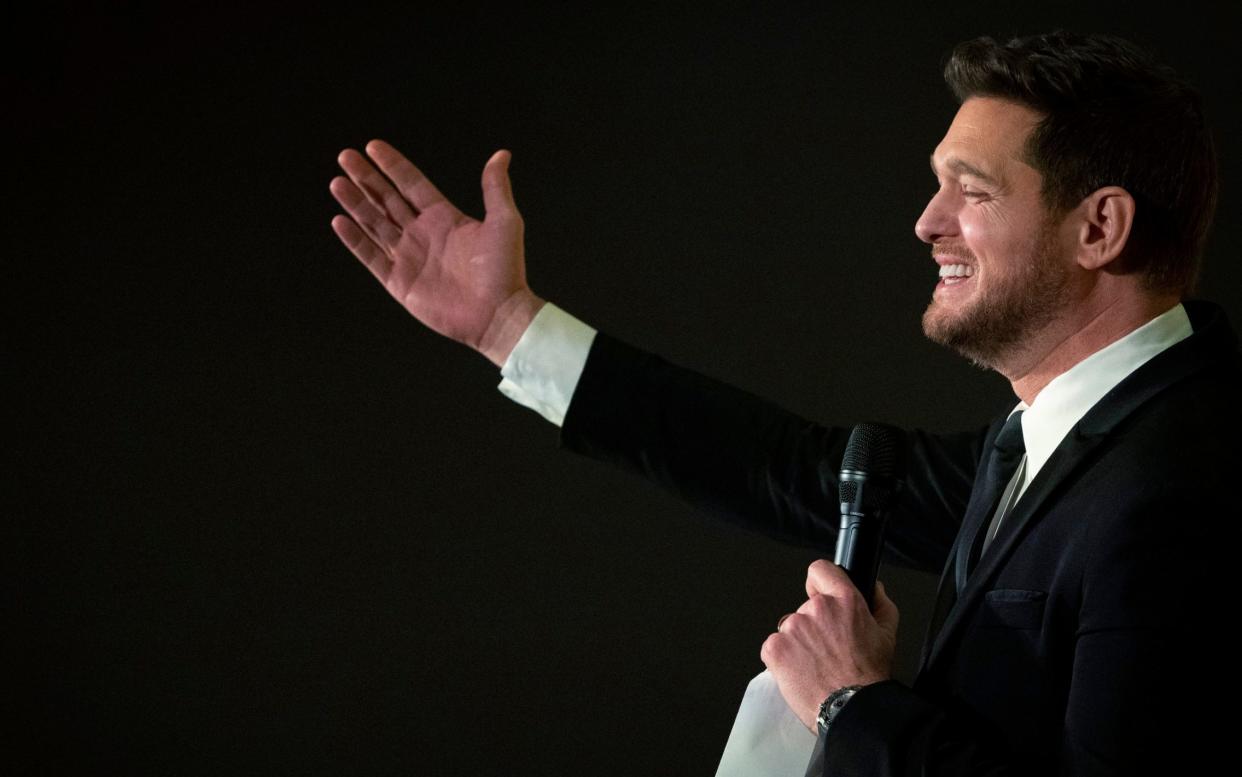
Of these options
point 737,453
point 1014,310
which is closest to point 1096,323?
point 1014,310

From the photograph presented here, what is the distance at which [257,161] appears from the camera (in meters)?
2.90

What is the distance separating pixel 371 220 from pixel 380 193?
4 cm

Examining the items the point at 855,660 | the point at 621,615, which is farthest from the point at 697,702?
the point at 855,660

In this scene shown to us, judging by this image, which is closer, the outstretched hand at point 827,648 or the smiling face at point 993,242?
the outstretched hand at point 827,648

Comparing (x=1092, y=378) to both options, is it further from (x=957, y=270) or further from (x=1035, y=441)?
(x=957, y=270)

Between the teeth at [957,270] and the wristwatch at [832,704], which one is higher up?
the teeth at [957,270]

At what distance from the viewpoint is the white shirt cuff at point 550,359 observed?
68.9 inches

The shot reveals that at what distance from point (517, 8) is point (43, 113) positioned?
102cm

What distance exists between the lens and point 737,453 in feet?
5.97

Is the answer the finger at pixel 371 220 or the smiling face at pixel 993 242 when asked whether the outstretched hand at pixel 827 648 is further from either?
the finger at pixel 371 220

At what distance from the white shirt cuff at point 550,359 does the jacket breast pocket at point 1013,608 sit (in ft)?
2.22

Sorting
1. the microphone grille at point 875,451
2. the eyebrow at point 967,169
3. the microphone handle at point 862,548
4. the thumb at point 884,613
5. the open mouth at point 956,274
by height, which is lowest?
the thumb at point 884,613

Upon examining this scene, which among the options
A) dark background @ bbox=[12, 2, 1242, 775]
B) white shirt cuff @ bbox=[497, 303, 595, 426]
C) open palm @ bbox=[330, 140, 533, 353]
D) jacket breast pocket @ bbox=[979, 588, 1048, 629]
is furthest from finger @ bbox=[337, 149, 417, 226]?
dark background @ bbox=[12, 2, 1242, 775]

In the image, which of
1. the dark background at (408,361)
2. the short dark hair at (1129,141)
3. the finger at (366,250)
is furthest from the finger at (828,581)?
the dark background at (408,361)
